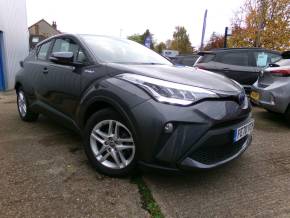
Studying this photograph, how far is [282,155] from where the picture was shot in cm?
368

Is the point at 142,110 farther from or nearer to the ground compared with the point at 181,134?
farther from the ground

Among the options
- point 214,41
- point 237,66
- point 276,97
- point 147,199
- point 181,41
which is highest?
point 181,41

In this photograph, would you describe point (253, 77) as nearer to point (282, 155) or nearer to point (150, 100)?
point (282, 155)

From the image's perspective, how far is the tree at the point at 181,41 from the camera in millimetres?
54562

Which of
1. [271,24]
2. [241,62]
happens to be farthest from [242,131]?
[271,24]

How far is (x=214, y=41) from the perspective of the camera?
38406 millimetres

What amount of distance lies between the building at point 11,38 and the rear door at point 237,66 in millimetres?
7440

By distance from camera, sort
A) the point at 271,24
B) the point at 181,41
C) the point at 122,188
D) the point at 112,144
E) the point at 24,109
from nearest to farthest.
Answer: the point at 122,188, the point at 112,144, the point at 24,109, the point at 271,24, the point at 181,41

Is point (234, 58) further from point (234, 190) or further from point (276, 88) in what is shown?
point (234, 190)

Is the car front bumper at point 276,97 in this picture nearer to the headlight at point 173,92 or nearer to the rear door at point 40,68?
the headlight at point 173,92

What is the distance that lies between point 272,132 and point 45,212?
147 inches

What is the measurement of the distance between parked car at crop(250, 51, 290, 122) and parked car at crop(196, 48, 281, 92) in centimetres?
184

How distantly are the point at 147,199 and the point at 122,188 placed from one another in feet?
0.97

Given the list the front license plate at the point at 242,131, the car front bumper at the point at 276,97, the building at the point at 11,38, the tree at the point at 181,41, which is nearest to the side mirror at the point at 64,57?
the front license plate at the point at 242,131
